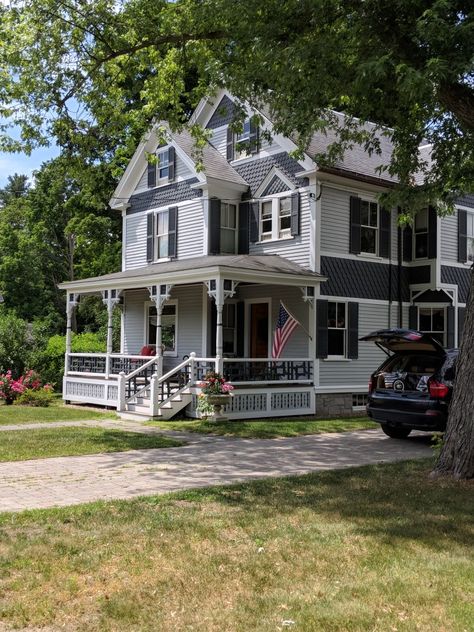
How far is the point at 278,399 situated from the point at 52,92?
9.12 m

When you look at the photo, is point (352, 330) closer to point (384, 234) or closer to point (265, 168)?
point (384, 234)

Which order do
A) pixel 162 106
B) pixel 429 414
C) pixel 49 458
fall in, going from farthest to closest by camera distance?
pixel 162 106 < pixel 429 414 < pixel 49 458

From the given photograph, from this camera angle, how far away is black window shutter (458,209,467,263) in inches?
805

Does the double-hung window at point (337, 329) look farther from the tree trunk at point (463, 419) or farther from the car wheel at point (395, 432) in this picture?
the tree trunk at point (463, 419)

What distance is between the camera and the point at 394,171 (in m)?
13.2

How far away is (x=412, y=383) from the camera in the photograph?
1227 centimetres

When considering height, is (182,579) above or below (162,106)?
below

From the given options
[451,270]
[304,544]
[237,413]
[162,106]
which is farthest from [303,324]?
[304,544]

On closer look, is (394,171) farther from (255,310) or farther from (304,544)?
(304,544)

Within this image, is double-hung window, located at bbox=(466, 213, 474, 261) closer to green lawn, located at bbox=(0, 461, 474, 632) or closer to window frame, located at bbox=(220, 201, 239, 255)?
window frame, located at bbox=(220, 201, 239, 255)

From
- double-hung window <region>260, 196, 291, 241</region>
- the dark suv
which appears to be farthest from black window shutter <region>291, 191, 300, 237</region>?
the dark suv

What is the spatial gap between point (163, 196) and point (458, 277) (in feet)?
31.6

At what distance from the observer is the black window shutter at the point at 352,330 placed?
18.6m

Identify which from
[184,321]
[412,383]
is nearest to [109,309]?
[184,321]
